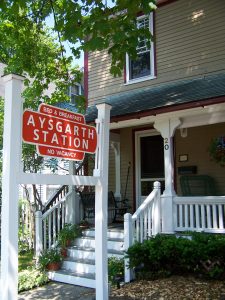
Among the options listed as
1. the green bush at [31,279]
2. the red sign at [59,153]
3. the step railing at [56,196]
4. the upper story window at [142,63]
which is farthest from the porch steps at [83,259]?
the upper story window at [142,63]

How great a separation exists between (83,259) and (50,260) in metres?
0.70

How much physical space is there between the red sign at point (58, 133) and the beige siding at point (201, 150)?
18.1 ft

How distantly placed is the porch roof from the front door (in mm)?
1226

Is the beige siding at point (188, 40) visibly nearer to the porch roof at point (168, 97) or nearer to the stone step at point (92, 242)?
the porch roof at point (168, 97)

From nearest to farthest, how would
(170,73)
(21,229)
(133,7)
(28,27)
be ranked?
(133,7) < (28,27) < (170,73) < (21,229)

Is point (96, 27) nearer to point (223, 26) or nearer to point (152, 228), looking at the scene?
point (152, 228)

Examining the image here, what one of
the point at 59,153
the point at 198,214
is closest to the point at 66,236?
the point at 198,214

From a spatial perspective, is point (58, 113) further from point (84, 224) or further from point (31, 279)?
point (84, 224)

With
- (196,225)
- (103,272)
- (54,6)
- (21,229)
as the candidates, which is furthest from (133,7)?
(21,229)

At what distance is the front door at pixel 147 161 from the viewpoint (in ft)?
35.1

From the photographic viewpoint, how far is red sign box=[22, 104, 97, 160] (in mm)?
4059

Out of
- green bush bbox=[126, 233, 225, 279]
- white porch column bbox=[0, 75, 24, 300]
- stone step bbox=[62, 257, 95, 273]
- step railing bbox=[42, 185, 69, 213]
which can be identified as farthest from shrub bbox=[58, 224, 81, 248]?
white porch column bbox=[0, 75, 24, 300]

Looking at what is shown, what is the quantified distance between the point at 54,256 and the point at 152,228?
2.18m

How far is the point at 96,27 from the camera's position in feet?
19.0
